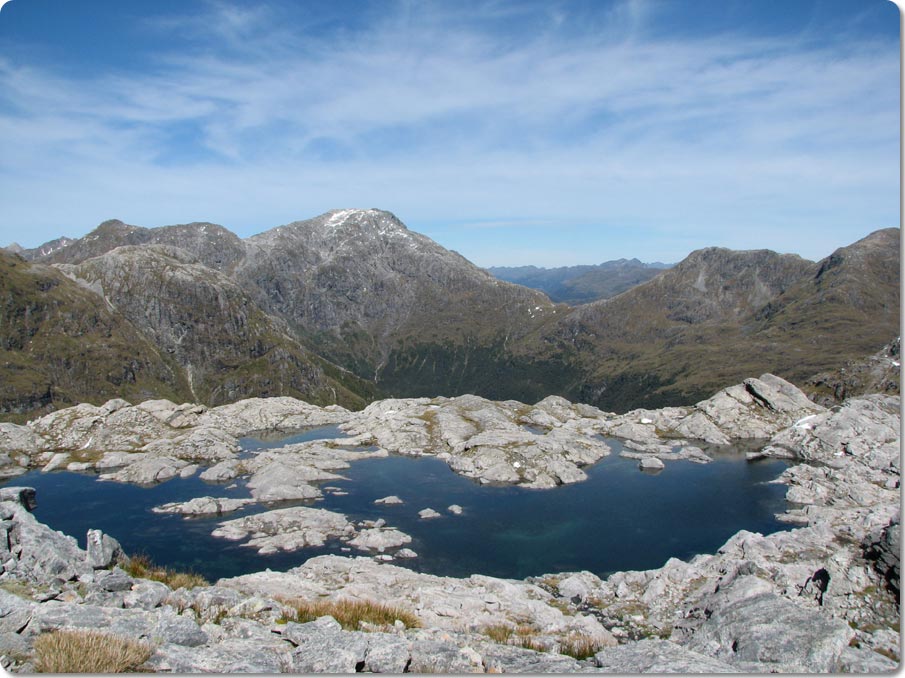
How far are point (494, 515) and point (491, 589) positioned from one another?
1852 inches

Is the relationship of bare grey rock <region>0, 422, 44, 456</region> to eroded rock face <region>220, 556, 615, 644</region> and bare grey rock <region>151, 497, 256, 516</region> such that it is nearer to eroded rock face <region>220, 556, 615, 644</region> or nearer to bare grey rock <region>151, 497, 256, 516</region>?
bare grey rock <region>151, 497, 256, 516</region>

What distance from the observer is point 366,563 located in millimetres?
58250

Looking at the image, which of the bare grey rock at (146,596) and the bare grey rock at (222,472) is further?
the bare grey rock at (222,472)

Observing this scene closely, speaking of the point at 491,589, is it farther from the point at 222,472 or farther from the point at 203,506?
the point at 222,472

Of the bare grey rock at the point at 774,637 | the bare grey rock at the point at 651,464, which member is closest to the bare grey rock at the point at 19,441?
the bare grey rock at the point at 651,464

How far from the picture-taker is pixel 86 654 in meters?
12.2

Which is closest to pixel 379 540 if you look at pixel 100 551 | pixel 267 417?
pixel 100 551

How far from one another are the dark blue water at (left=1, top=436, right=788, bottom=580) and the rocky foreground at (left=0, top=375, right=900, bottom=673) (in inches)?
179

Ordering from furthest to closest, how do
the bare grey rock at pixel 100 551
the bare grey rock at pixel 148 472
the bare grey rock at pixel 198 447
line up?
1. the bare grey rock at pixel 198 447
2. the bare grey rock at pixel 148 472
3. the bare grey rock at pixel 100 551

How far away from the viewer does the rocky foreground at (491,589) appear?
15.8m

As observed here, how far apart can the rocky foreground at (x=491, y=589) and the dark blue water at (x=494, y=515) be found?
455 cm

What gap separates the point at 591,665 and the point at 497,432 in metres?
120

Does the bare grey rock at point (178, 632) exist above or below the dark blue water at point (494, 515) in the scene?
above

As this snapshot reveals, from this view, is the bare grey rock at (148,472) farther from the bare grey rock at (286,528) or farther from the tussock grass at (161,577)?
the tussock grass at (161,577)
